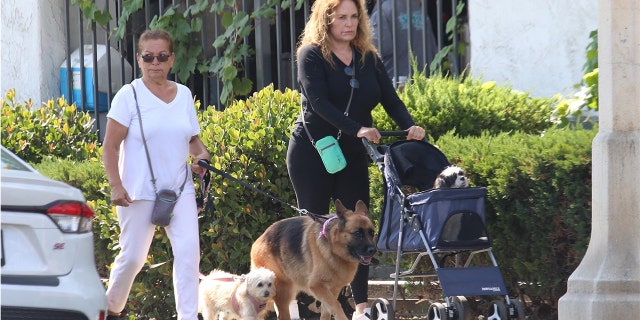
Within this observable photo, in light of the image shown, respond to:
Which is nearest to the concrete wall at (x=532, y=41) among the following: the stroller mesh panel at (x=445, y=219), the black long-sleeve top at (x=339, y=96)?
the black long-sleeve top at (x=339, y=96)

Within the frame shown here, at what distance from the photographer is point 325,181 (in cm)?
766

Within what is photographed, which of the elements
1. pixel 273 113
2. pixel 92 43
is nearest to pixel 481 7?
pixel 273 113

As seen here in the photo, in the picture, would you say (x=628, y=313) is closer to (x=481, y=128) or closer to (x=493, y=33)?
(x=481, y=128)

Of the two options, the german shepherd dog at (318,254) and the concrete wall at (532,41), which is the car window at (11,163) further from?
the concrete wall at (532,41)

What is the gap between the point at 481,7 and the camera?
9.98m

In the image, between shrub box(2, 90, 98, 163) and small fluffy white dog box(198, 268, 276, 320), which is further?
shrub box(2, 90, 98, 163)

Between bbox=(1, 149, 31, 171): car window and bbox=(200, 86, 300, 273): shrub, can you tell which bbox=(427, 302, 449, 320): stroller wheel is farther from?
bbox=(1, 149, 31, 171): car window

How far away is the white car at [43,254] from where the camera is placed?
17.9 ft

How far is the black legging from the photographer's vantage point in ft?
24.9

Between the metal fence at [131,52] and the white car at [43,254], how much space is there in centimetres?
604

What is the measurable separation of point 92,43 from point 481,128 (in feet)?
18.1

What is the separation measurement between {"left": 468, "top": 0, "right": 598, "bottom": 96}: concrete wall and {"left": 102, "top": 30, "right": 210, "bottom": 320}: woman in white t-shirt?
335 centimetres

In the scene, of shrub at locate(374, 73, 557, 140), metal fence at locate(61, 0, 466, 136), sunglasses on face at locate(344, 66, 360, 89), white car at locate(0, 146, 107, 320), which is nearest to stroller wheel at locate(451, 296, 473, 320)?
sunglasses on face at locate(344, 66, 360, 89)

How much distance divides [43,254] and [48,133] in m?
5.97
